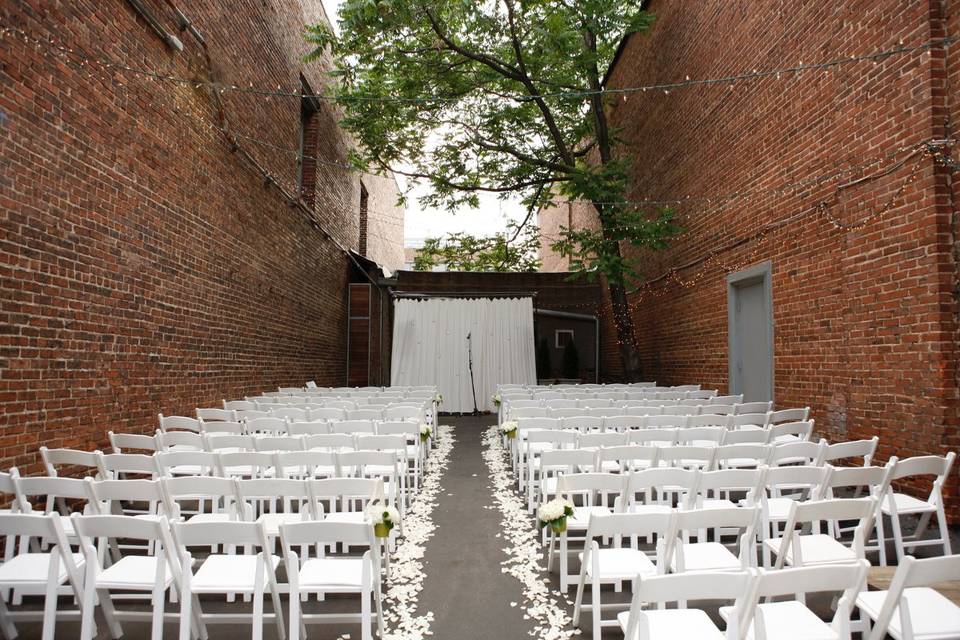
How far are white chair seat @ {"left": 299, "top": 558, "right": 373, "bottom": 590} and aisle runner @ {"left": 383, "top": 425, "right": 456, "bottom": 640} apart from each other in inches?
16.1

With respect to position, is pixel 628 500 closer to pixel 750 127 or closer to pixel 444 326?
pixel 750 127

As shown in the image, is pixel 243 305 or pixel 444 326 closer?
pixel 243 305

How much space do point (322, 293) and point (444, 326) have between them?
2784 millimetres

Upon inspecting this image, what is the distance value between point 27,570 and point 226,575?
3.31 ft

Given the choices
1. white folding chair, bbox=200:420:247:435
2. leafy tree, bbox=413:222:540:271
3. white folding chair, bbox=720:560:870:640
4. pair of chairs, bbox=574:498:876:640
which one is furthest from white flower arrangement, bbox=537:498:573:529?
leafy tree, bbox=413:222:540:271

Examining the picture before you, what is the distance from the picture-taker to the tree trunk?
1144 centimetres

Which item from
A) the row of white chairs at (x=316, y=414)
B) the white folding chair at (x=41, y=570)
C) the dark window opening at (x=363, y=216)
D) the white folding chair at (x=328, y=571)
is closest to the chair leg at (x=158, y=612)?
the white folding chair at (x=41, y=570)

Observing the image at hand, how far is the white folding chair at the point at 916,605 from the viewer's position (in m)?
1.97

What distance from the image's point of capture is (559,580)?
3.73 m

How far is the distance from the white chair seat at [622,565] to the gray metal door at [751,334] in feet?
16.5

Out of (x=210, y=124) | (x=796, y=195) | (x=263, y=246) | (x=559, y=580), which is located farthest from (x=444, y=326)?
(x=559, y=580)

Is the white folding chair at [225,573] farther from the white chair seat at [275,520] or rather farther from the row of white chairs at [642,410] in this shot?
the row of white chairs at [642,410]

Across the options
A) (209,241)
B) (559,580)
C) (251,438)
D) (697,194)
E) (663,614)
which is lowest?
(559,580)

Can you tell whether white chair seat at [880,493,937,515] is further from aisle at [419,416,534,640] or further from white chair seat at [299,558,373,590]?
white chair seat at [299,558,373,590]
